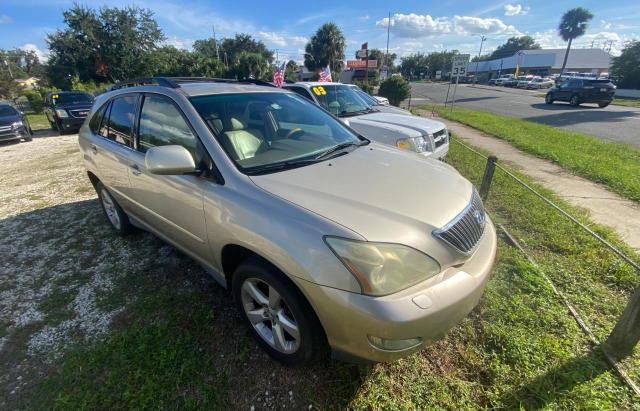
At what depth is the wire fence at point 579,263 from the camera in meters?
2.15

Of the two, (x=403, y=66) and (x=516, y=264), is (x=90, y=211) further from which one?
(x=403, y=66)

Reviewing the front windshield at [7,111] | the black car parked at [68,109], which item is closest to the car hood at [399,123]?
the black car parked at [68,109]

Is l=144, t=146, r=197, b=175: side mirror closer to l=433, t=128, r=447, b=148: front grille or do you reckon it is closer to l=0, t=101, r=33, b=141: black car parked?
l=433, t=128, r=447, b=148: front grille

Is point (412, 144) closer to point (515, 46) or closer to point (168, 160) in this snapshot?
point (168, 160)

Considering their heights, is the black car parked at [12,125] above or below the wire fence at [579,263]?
above

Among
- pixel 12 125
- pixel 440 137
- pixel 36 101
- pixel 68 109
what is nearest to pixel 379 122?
pixel 440 137

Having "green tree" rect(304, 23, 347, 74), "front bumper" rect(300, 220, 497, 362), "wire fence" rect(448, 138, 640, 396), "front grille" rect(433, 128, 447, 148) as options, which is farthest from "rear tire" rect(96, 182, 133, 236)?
"green tree" rect(304, 23, 347, 74)

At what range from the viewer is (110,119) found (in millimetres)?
3400

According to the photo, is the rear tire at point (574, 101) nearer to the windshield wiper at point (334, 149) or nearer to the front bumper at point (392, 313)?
the windshield wiper at point (334, 149)

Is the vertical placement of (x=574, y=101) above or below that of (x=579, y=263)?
below

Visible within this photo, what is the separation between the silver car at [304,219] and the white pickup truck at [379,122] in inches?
75.2

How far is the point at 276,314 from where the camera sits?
2.00 metres

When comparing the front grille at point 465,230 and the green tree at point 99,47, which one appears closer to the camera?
the front grille at point 465,230

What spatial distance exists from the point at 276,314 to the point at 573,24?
89791mm
